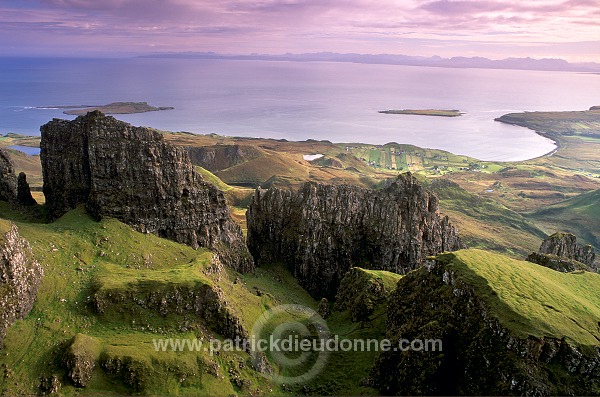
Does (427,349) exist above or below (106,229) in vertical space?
below

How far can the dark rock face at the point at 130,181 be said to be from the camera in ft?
197

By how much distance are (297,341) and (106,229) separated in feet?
90.8

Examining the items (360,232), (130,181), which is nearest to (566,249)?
(360,232)

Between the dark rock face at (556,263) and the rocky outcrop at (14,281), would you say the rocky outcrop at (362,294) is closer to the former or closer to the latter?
the dark rock face at (556,263)

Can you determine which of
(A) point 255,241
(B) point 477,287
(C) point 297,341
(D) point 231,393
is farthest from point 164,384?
(A) point 255,241

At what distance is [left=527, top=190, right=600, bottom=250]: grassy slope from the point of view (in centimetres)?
15638

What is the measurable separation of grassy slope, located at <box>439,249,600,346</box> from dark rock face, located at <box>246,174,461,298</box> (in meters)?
27.3

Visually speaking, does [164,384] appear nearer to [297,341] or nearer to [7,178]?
[297,341]

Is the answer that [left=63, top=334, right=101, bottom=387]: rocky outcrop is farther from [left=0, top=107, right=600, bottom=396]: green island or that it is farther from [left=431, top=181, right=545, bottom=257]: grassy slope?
[left=431, top=181, right=545, bottom=257]: grassy slope

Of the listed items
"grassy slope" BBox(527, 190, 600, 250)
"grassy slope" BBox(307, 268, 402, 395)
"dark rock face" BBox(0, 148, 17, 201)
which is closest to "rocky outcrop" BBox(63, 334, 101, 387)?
"grassy slope" BBox(307, 268, 402, 395)

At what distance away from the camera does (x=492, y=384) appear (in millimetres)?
35531

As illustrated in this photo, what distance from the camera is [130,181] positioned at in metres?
61.0

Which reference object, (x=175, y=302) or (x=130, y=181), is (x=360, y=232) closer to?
(x=130, y=181)

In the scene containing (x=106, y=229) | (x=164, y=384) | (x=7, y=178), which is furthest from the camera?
(x=7, y=178)
